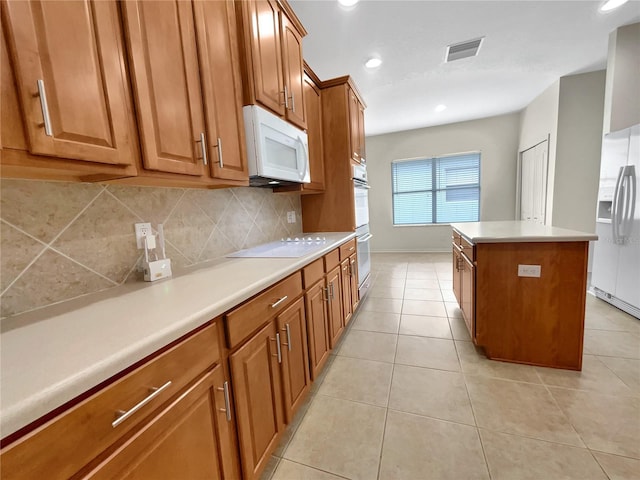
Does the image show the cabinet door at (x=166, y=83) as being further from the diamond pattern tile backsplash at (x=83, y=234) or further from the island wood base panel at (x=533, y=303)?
the island wood base panel at (x=533, y=303)

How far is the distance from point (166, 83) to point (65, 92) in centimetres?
38

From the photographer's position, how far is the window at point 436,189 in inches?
211

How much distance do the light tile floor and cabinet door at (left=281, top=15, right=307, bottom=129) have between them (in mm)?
1860

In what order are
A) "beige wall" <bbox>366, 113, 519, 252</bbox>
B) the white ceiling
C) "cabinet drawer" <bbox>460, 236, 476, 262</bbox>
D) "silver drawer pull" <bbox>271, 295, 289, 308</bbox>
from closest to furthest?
"silver drawer pull" <bbox>271, 295, 289, 308</bbox>, "cabinet drawer" <bbox>460, 236, 476, 262</bbox>, the white ceiling, "beige wall" <bbox>366, 113, 519, 252</bbox>

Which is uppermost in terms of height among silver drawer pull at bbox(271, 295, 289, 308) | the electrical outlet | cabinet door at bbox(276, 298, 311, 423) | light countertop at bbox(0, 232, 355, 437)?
the electrical outlet

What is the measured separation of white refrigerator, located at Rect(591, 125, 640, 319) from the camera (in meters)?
2.36

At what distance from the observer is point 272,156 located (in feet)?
5.35

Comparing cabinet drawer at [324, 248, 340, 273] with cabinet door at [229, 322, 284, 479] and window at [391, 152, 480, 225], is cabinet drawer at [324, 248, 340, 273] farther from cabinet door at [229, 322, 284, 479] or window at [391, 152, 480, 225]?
window at [391, 152, 480, 225]

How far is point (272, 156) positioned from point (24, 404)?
56.6 inches

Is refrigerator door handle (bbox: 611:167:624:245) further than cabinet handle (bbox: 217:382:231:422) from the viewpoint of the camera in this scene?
Yes

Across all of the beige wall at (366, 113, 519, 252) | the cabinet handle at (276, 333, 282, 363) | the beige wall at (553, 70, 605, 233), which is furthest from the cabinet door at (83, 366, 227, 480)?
the beige wall at (366, 113, 519, 252)

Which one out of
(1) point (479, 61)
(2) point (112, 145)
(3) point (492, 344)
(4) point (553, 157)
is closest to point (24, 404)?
(2) point (112, 145)

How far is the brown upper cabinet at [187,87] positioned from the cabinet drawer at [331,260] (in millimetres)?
793

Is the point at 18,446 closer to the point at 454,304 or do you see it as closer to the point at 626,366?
the point at 626,366
